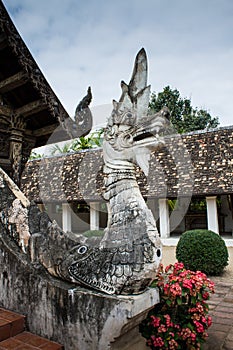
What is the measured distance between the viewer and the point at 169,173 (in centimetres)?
1254

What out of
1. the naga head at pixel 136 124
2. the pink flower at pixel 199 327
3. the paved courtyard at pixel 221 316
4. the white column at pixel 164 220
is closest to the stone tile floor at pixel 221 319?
the paved courtyard at pixel 221 316

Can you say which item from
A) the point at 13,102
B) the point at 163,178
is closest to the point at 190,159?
the point at 163,178

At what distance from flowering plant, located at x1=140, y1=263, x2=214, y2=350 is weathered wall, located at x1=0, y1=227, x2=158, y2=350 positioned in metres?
0.17

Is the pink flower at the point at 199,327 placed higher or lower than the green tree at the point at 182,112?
lower

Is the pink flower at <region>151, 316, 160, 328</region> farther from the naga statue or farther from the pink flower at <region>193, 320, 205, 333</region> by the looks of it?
the naga statue

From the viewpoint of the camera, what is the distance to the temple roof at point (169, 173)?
38.0 feet

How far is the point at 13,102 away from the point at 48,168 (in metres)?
12.0

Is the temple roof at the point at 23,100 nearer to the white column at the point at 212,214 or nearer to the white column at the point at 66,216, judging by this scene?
the white column at the point at 212,214

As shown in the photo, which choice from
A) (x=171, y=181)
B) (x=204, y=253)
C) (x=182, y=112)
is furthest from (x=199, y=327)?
(x=182, y=112)

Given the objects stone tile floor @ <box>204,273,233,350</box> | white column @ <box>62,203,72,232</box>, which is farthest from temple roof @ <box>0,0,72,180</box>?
white column @ <box>62,203,72,232</box>

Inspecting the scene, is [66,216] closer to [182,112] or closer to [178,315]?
[178,315]

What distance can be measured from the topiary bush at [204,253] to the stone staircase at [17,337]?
5229mm

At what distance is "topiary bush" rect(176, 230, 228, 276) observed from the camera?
6.91 metres

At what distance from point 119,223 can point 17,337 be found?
1182mm
